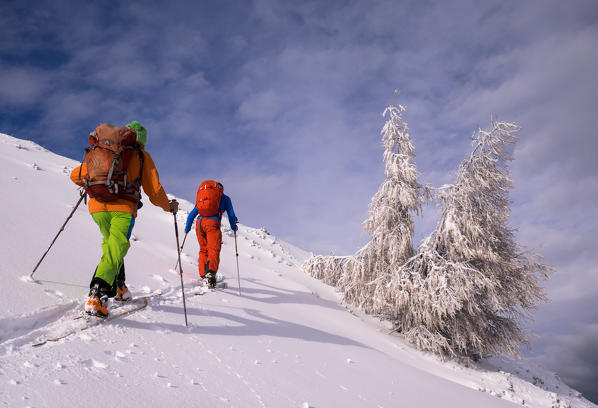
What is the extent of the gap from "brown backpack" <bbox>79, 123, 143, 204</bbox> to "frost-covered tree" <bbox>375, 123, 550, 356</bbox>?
766cm

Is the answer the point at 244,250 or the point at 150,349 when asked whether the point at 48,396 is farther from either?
the point at 244,250

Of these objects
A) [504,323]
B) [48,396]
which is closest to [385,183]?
[504,323]

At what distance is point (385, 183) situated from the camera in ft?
35.3

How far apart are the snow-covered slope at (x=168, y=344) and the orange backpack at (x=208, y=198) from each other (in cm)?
140

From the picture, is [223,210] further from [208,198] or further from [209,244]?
[209,244]

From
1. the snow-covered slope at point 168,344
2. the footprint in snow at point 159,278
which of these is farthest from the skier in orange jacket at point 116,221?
the footprint in snow at point 159,278

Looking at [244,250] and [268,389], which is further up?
[244,250]

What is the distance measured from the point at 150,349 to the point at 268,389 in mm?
1186

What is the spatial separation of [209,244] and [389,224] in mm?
6244

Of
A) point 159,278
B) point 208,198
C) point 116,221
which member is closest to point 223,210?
point 208,198

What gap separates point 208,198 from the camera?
22.5 ft

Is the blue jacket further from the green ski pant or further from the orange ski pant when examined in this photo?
the green ski pant

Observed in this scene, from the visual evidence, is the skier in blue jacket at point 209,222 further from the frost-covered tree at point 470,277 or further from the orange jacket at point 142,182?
the frost-covered tree at point 470,277

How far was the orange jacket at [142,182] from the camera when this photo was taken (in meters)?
3.89
